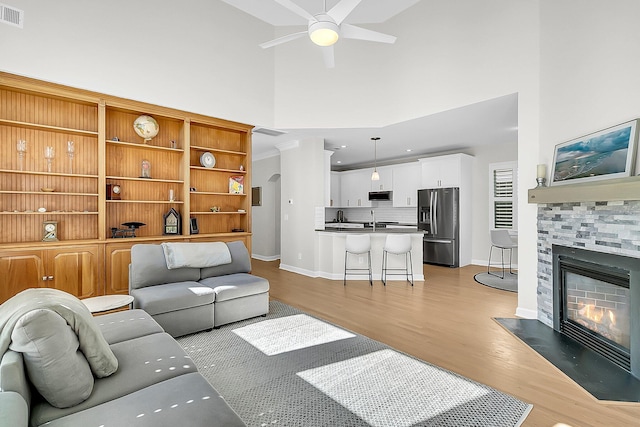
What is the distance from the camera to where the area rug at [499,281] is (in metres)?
5.09

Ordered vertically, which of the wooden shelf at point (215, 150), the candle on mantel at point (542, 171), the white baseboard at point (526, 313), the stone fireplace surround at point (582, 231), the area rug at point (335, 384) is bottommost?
the area rug at point (335, 384)

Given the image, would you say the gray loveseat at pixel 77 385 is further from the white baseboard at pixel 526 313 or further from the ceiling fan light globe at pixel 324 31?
the white baseboard at pixel 526 313

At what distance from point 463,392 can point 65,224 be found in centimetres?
448

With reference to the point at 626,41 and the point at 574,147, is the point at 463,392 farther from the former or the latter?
the point at 626,41

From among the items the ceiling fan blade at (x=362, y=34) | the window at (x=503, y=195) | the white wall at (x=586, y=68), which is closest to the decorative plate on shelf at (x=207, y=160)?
the ceiling fan blade at (x=362, y=34)

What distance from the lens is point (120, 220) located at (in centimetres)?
421

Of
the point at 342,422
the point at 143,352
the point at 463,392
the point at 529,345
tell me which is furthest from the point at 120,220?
the point at 529,345

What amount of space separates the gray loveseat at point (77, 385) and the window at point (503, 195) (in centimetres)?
679

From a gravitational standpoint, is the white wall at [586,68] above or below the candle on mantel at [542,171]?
above

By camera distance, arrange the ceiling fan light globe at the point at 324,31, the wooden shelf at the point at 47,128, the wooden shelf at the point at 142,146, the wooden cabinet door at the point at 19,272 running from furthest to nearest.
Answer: the wooden shelf at the point at 142,146, the wooden shelf at the point at 47,128, the wooden cabinet door at the point at 19,272, the ceiling fan light globe at the point at 324,31

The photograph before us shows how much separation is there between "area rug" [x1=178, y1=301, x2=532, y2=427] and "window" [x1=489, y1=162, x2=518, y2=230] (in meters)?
5.04

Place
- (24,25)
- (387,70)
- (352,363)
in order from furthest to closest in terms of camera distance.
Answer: (387,70)
(24,25)
(352,363)

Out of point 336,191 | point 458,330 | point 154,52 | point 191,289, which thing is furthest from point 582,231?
point 336,191

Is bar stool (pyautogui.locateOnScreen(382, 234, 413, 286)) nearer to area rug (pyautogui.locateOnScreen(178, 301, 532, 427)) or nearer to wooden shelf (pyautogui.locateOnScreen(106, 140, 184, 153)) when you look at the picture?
area rug (pyautogui.locateOnScreen(178, 301, 532, 427))
